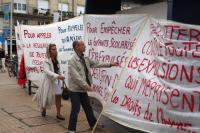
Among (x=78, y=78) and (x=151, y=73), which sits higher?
(x=151, y=73)

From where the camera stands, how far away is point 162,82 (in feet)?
17.6

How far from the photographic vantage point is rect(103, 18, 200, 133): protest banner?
511 centimetres

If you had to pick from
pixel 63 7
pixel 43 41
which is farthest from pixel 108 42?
pixel 63 7

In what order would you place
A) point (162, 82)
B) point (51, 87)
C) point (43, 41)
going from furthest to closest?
point (43, 41), point (51, 87), point (162, 82)

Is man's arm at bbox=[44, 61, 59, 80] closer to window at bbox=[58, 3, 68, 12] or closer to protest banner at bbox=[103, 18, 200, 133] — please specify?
protest banner at bbox=[103, 18, 200, 133]

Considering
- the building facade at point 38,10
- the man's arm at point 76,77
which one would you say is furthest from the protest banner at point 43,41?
the building facade at point 38,10

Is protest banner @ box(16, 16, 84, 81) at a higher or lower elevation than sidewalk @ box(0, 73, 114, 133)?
higher

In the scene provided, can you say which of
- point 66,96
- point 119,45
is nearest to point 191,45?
point 119,45

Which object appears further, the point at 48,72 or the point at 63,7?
the point at 63,7

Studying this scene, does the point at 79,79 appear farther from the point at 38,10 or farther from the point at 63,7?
the point at 63,7

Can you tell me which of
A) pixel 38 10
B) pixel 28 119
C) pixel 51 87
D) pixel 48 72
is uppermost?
pixel 38 10

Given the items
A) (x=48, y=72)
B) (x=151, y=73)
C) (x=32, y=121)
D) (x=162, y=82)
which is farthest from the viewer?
(x=32, y=121)

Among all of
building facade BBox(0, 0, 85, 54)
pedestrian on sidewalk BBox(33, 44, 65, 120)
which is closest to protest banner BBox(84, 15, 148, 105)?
pedestrian on sidewalk BBox(33, 44, 65, 120)

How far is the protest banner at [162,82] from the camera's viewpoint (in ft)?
16.8
